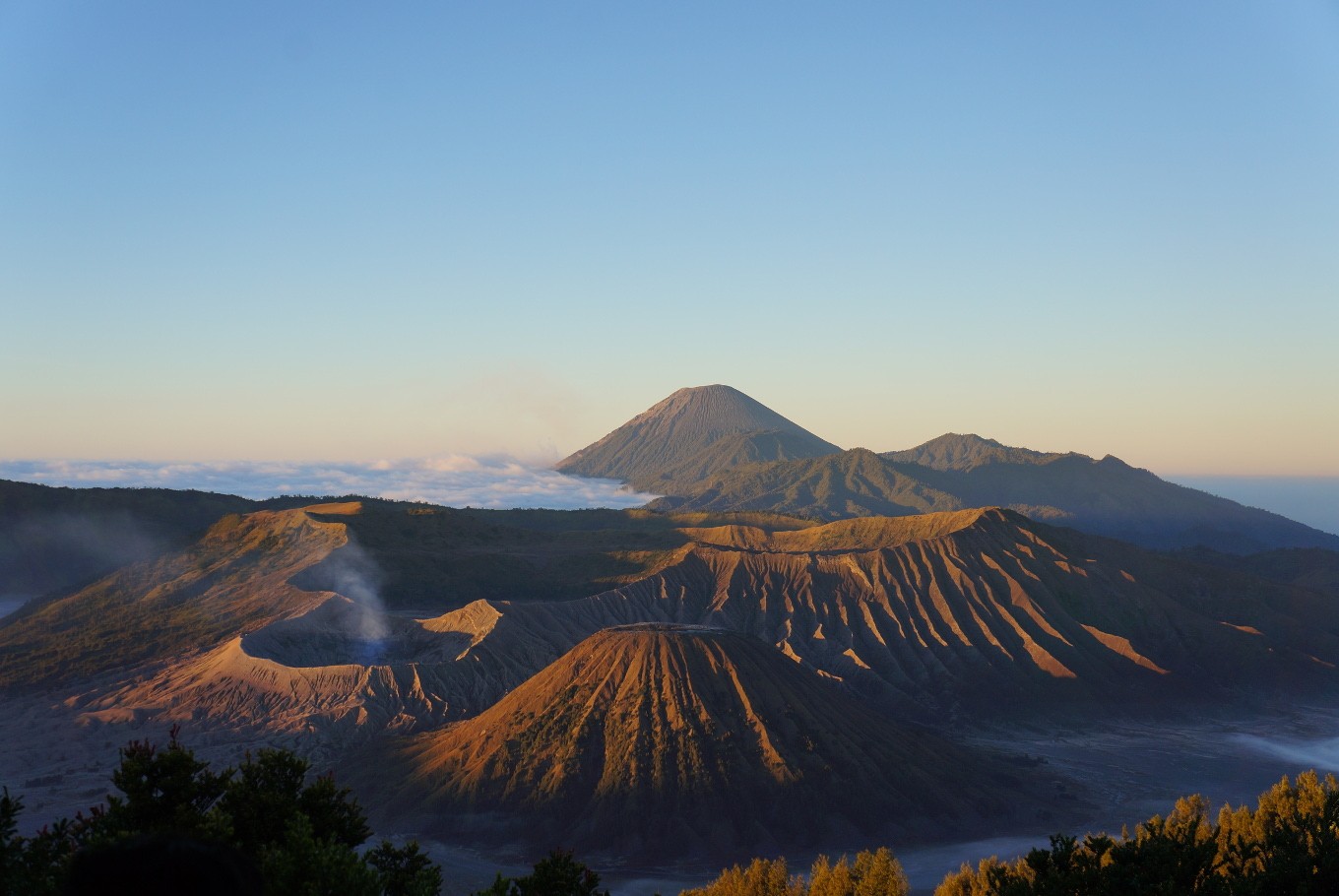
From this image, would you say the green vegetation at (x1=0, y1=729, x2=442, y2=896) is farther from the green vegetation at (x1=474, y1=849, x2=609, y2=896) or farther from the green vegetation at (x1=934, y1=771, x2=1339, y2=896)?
the green vegetation at (x1=934, y1=771, x2=1339, y2=896)

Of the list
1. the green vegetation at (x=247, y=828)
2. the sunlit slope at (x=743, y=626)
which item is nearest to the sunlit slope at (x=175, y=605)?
the sunlit slope at (x=743, y=626)

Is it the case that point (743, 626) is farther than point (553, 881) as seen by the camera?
Yes

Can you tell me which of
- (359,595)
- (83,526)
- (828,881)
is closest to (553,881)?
(828,881)

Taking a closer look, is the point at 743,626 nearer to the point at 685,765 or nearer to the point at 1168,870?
the point at 685,765

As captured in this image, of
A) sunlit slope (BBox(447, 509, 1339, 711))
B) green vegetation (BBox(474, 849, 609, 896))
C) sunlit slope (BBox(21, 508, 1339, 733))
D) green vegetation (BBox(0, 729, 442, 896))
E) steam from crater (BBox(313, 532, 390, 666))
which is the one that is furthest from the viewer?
sunlit slope (BBox(447, 509, 1339, 711))

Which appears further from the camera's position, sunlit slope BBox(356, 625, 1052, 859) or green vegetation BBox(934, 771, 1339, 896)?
sunlit slope BBox(356, 625, 1052, 859)

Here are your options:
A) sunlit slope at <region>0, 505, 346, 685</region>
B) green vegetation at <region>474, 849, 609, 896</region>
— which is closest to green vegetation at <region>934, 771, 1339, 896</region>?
green vegetation at <region>474, 849, 609, 896</region>
